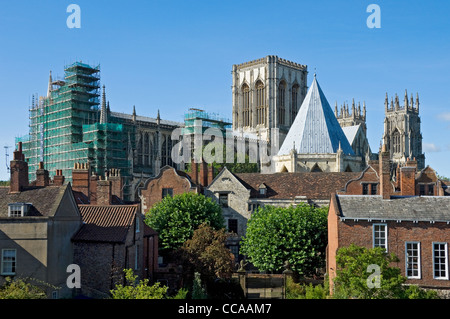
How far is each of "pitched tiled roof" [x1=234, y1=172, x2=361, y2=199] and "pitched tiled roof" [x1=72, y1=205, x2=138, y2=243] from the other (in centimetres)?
2087

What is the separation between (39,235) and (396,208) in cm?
1927

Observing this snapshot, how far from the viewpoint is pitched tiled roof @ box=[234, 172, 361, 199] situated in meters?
53.8

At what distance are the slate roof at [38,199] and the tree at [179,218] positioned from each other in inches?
482

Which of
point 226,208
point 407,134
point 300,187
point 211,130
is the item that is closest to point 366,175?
point 300,187

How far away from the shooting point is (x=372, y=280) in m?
27.5

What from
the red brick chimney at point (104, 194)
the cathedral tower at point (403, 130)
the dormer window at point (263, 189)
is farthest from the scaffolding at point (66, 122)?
the cathedral tower at point (403, 130)

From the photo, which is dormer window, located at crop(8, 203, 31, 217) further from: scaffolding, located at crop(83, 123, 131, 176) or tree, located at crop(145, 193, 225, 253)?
scaffolding, located at crop(83, 123, 131, 176)

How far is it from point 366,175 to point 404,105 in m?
123

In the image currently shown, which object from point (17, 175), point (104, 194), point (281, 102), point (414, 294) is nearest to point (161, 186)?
point (104, 194)

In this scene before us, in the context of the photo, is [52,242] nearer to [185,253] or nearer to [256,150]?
[185,253]

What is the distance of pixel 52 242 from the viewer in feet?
103

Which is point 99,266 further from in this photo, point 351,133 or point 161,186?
point 351,133

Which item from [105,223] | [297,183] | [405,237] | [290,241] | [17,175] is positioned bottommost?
[290,241]

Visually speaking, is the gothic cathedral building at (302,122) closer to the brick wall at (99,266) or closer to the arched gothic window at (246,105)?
the arched gothic window at (246,105)
